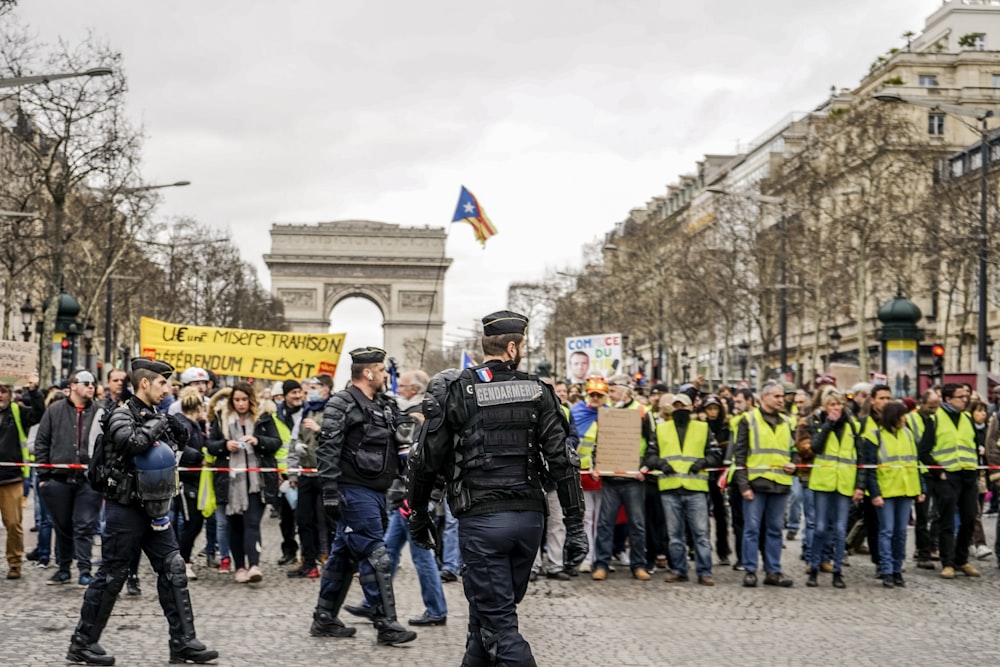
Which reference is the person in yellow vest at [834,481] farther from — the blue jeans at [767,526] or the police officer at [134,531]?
the police officer at [134,531]

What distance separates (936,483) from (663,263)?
46310 millimetres

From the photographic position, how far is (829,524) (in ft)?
41.2

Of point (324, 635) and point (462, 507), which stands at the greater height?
point (462, 507)

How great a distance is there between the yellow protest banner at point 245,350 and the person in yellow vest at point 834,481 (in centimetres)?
725

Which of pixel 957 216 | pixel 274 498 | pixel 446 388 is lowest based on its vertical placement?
pixel 274 498

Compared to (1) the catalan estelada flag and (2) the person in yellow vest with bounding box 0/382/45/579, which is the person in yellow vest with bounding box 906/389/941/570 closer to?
(2) the person in yellow vest with bounding box 0/382/45/579

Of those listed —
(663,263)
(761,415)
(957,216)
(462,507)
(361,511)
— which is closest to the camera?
(462,507)

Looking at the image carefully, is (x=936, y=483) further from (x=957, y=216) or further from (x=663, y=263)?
(x=663, y=263)

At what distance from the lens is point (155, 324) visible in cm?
1889

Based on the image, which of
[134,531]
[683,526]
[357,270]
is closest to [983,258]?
[683,526]

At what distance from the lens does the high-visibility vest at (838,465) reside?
40.8 feet

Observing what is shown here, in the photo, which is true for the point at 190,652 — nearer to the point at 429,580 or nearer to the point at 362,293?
the point at 429,580

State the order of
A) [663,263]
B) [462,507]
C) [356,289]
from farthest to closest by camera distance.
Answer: [356,289], [663,263], [462,507]

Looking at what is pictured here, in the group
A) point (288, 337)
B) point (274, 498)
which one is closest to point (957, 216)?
point (288, 337)
